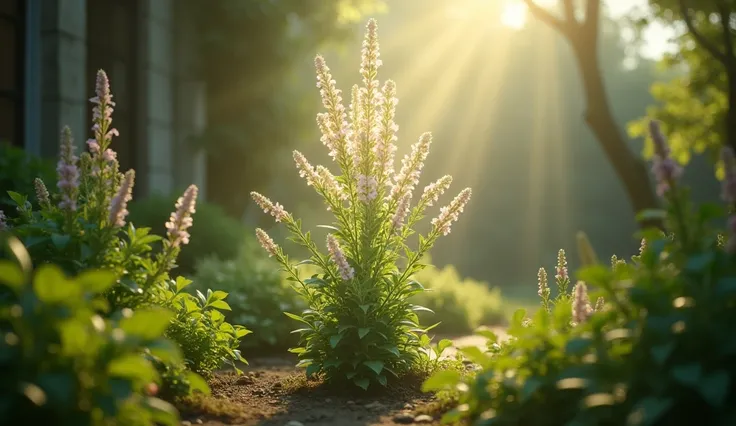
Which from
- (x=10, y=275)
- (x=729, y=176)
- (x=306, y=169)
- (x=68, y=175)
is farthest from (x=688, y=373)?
(x=68, y=175)

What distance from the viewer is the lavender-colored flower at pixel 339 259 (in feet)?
13.2

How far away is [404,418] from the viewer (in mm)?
3865

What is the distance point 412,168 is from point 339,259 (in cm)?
77

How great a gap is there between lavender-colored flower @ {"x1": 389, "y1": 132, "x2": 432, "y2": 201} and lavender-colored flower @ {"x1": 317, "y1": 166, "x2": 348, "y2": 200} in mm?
326

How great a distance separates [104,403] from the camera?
7.64ft

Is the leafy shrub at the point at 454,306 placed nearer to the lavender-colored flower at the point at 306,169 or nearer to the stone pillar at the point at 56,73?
the lavender-colored flower at the point at 306,169

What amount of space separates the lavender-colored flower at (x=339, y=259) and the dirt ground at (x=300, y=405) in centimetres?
77

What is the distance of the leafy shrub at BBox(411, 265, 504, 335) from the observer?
912cm

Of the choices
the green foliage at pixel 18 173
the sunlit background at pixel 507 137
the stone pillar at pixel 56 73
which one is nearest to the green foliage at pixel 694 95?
the stone pillar at pixel 56 73

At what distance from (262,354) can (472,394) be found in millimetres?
4283

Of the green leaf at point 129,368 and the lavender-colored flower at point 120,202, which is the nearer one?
the green leaf at point 129,368

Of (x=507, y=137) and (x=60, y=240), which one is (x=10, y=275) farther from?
(x=507, y=137)

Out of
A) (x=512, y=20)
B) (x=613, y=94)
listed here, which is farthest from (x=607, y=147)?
(x=613, y=94)

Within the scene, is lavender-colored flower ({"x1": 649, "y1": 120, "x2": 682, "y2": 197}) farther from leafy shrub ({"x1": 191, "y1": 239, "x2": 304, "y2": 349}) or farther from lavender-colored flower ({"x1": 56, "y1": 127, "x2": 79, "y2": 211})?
leafy shrub ({"x1": 191, "y1": 239, "x2": 304, "y2": 349})
